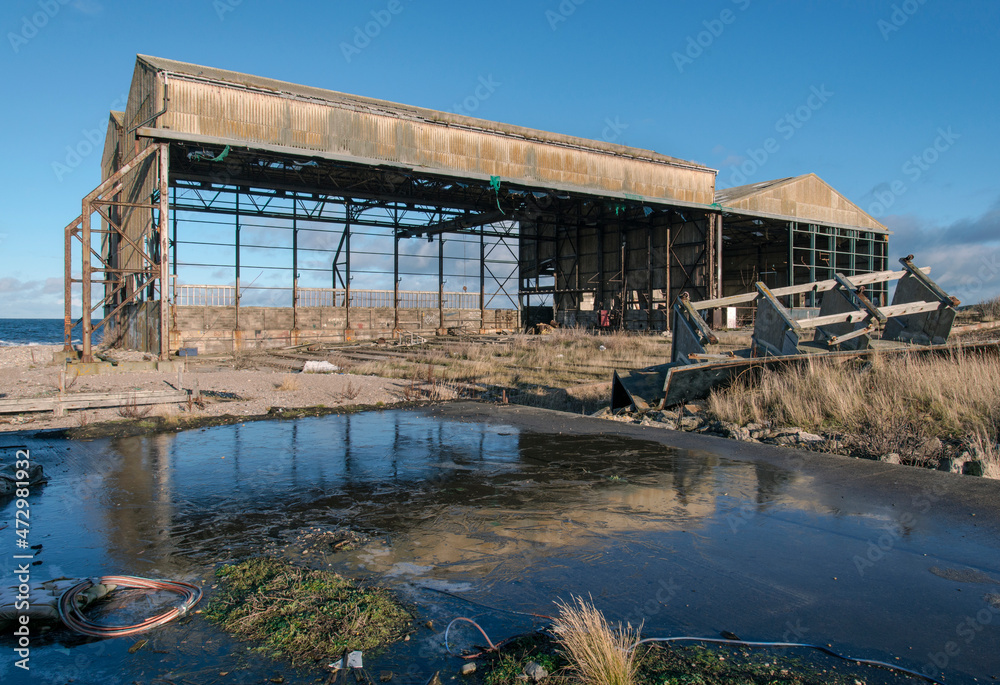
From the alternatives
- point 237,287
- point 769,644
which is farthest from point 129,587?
point 237,287

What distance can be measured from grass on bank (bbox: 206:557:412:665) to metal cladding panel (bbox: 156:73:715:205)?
62.3 feet

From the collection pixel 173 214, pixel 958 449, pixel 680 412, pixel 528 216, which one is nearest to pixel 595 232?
pixel 528 216

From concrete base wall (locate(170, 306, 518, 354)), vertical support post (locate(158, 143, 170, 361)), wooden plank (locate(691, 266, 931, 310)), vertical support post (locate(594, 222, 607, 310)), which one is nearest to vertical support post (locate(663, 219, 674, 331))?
vertical support post (locate(594, 222, 607, 310))

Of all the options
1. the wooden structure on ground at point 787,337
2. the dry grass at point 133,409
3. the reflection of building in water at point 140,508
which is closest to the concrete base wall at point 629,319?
the wooden structure on ground at point 787,337

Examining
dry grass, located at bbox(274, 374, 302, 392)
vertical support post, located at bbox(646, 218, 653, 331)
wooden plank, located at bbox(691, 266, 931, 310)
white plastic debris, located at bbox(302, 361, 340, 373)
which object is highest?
vertical support post, located at bbox(646, 218, 653, 331)

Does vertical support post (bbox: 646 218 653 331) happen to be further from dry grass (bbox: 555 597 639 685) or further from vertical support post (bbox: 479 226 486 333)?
dry grass (bbox: 555 597 639 685)

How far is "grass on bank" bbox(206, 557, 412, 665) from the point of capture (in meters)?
2.82

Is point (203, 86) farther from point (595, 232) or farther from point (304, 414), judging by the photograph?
point (595, 232)

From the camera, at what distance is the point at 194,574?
142 inches

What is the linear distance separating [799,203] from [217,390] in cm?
2996

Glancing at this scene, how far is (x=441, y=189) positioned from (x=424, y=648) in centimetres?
2754

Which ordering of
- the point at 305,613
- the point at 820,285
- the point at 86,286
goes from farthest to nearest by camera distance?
the point at 86,286
the point at 820,285
the point at 305,613

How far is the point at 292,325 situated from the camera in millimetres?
30125

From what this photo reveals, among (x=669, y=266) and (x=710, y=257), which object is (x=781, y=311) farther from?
(x=669, y=266)
